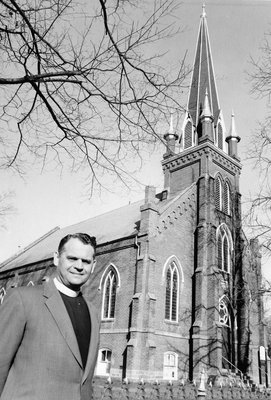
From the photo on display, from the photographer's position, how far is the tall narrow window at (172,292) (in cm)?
2242

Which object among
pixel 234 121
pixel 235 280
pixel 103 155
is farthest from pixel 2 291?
pixel 103 155

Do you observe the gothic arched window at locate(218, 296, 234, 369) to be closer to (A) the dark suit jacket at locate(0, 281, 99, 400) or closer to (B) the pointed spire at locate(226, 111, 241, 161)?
(B) the pointed spire at locate(226, 111, 241, 161)

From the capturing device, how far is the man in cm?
208

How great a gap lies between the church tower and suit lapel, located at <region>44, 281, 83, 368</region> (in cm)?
1918

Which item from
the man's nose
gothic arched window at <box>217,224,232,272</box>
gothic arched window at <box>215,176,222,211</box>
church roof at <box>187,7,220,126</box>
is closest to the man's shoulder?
the man's nose

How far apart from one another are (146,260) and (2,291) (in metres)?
18.1

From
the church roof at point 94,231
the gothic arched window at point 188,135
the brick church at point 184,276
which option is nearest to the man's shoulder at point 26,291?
the brick church at point 184,276

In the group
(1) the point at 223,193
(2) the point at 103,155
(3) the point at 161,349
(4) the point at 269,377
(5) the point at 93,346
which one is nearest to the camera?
(5) the point at 93,346

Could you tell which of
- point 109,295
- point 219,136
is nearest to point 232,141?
point 219,136

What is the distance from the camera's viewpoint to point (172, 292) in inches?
901

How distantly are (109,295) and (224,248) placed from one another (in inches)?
345

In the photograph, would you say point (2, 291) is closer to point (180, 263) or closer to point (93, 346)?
point (180, 263)

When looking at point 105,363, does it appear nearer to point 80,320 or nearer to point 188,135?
point 188,135

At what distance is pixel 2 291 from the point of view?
33.8 metres
